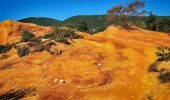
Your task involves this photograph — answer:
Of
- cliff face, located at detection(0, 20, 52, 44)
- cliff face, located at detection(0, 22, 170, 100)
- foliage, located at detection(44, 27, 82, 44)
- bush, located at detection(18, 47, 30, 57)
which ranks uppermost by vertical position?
cliff face, located at detection(0, 20, 52, 44)

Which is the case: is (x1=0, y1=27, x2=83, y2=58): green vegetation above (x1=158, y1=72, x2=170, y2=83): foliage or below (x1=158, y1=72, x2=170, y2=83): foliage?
above

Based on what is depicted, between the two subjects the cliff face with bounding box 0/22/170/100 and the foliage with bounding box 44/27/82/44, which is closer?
the cliff face with bounding box 0/22/170/100

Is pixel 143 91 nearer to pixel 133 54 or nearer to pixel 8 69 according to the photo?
pixel 133 54

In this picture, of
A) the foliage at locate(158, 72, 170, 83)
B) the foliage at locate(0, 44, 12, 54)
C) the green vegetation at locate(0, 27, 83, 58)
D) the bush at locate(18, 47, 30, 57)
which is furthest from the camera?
the foliage at locate(0, 44, 12, 54)

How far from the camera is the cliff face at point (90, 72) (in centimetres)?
1588

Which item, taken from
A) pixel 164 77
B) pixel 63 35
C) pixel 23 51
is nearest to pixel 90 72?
pixel 164 77

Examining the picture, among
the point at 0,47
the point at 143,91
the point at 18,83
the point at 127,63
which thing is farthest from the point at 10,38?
the point at 143,91

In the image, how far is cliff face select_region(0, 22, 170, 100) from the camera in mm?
15883

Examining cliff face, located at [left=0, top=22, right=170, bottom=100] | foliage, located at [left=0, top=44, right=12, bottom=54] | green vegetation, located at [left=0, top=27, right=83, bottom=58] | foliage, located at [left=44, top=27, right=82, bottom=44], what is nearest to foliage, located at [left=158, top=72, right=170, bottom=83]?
cliff face, located at [left=0, top=22, right=170, bottom=100]

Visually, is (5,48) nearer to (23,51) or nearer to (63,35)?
(23,51)

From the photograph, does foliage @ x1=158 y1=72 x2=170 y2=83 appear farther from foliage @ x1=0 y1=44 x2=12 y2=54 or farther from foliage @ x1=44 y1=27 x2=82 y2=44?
foliage @ x1=0 y1=44 x2=12 y2=54

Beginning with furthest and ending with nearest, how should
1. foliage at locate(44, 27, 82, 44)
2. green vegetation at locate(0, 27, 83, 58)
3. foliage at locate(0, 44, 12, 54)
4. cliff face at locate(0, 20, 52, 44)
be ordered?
1. cliff face at locate(0, 20, 52, 44)
2. foliage at locate(0, 44, 12, 54)
3. foliage at locate(44, 27, 82, 44)
4. green vegetation at locate(0, 27, 83, 58)

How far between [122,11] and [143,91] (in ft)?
90.1

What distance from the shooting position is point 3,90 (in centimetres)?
1898
